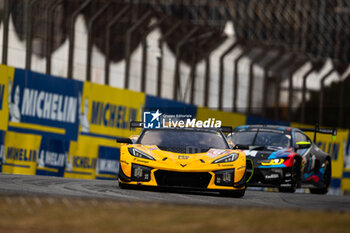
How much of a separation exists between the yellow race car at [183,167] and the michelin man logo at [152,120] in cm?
232

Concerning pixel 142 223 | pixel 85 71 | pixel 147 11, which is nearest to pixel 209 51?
pixel 147 11

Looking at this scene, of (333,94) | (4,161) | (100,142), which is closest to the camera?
(4,161)

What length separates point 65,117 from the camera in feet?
59.8

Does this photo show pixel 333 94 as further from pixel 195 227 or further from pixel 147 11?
pixel 195 227

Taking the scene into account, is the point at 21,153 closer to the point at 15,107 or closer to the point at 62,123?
the point at 15,107

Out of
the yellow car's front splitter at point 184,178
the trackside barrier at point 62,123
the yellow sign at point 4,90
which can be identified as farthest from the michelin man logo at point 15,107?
the yellow car's front splitter at point 184,178

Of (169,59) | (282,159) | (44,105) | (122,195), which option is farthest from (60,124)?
(169,59)

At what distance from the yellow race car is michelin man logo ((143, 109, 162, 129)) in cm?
232

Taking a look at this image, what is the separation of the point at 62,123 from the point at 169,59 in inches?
266

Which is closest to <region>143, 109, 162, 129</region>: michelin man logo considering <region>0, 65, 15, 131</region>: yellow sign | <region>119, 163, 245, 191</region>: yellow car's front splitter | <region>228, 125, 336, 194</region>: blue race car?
<region>228, 125, 336, 194</region>: blue race car

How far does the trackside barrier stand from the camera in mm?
16625

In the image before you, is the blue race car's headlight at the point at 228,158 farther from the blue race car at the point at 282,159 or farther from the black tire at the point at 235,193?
the blue race car at the point at 282,159

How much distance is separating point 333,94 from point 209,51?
7443 millimetres

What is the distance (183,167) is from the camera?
13055 millimetres
